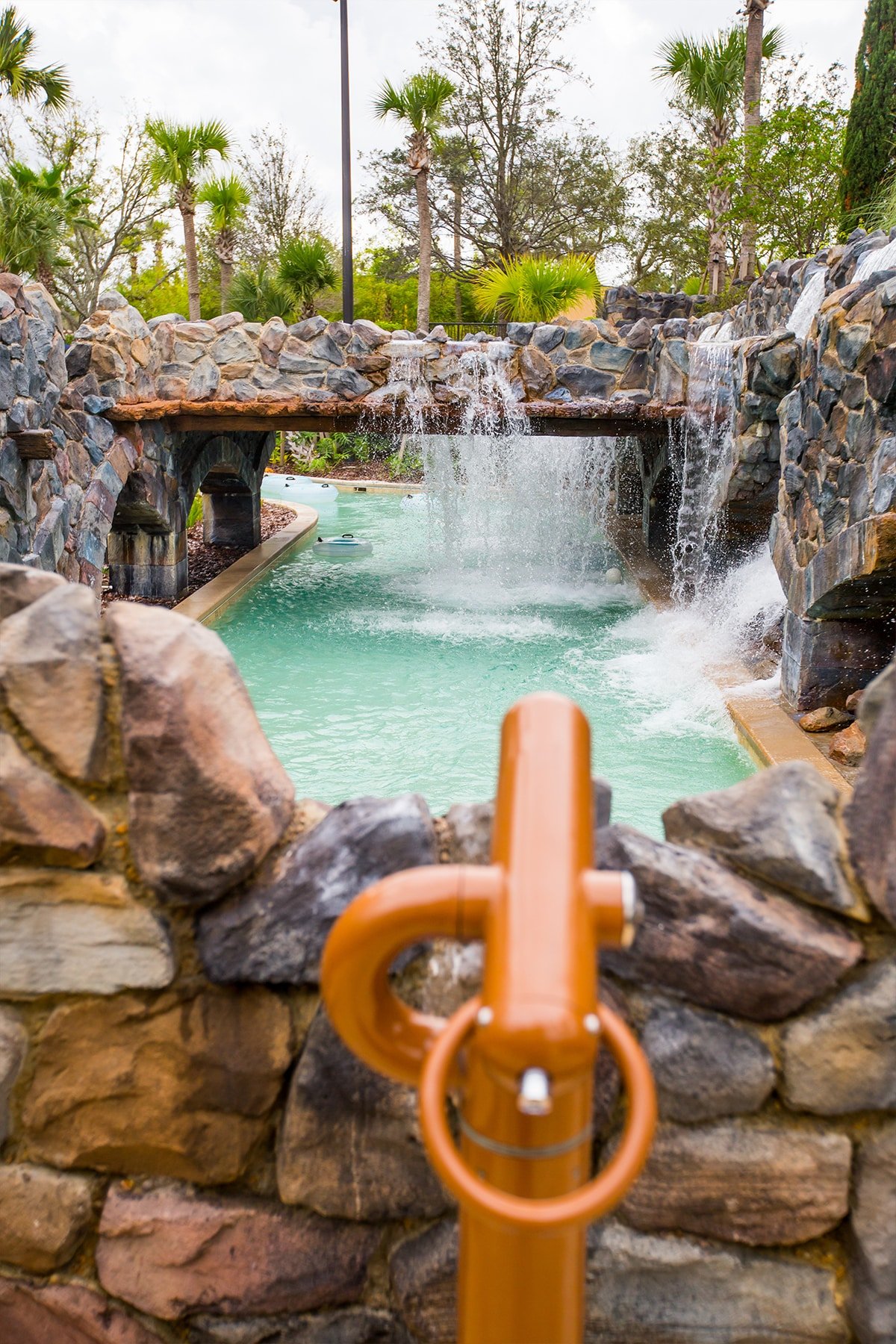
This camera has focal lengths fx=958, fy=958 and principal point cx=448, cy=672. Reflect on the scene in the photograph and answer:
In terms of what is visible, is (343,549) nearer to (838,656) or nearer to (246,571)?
(246,571)

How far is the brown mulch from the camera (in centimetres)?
884

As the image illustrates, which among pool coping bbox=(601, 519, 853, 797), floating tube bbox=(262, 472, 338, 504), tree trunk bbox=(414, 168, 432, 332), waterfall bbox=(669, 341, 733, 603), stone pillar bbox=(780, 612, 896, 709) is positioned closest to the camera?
Result: pool coping bbox=(601, 519, 853, 797)

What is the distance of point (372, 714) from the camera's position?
5941 millimetres

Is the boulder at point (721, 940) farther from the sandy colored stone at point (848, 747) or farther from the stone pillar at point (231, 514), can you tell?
the stone pillar at point (231, 514)

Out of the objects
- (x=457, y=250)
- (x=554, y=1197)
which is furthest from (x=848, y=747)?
(x=457, y=250)

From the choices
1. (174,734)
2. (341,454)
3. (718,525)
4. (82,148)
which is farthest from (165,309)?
(174,734)

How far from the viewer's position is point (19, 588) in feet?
3.63

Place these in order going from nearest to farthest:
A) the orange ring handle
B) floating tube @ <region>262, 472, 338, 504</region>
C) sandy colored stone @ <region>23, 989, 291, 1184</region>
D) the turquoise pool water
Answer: the orange ring handle
sandy colored stone @ <region>23, 989, 291, 1184</region>
the turquoise pool water
floating tube @ <region>262, 472, 338, 504</region>

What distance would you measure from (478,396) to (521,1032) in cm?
845

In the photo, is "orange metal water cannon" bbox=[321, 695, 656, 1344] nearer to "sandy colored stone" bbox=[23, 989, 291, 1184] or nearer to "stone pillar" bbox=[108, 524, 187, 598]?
"sandy colored stone" bbox=[23, 989, 291, 1184]

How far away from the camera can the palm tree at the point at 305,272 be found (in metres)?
14.6

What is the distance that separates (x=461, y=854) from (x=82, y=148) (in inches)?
969

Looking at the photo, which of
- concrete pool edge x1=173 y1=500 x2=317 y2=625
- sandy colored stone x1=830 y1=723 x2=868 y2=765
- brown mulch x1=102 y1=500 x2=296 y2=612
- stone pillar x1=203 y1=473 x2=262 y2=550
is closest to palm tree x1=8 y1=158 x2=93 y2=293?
brown mulch x1=102 y1=500 x2=296 y2=612

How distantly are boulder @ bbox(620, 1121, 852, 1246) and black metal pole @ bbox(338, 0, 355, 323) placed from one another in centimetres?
1318
